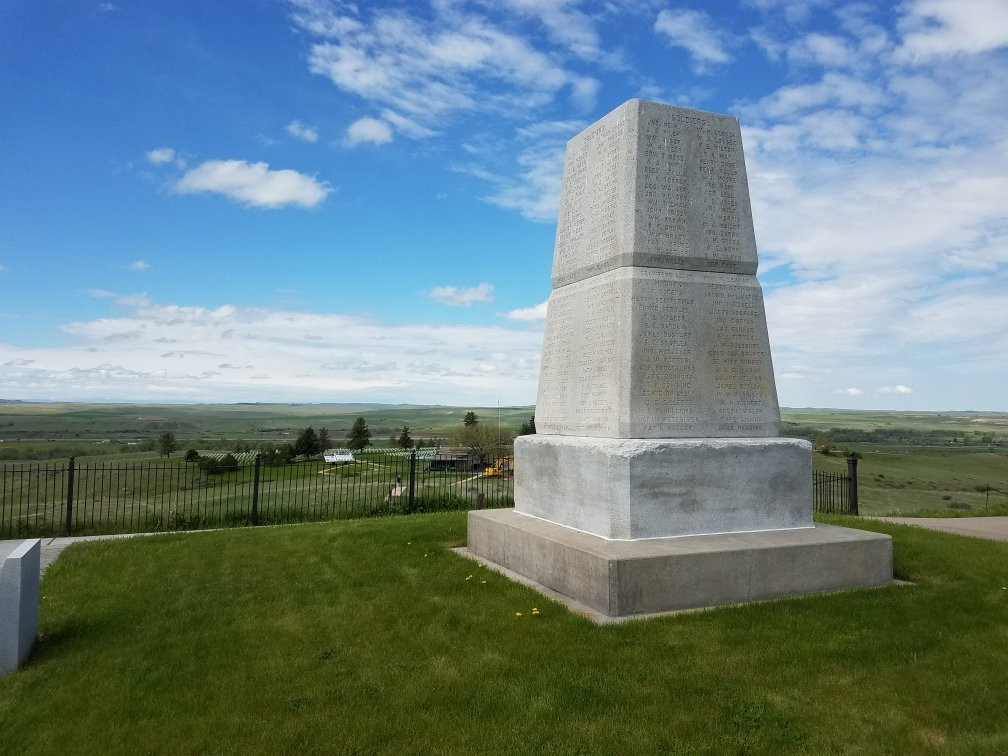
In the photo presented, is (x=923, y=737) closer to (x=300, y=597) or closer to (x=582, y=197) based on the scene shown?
(x=300, y=597)

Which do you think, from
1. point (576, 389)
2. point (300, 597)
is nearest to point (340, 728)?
point (300, 597)

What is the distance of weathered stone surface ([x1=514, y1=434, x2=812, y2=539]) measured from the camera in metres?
5.70

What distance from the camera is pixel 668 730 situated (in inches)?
129

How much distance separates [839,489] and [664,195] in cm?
1098

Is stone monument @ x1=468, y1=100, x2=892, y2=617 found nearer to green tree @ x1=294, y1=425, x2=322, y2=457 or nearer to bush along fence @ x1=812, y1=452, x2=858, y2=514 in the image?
bush along fence @ x1=812, y1=452, x2=858, y2=514

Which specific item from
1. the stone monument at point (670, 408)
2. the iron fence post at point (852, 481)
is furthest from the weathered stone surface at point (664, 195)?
the iron fence post at point (852, 481)

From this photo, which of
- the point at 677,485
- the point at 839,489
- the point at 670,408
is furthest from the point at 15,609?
the point at 839,489

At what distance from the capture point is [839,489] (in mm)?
14578

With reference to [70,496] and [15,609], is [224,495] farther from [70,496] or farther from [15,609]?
[15,609]

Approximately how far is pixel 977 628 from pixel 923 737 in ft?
7.37

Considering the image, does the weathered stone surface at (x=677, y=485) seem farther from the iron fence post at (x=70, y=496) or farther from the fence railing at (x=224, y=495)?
the iron fence post at (x=70, y=496)

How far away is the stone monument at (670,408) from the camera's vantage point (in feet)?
18.5

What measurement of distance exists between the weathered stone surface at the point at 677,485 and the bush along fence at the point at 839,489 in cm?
845

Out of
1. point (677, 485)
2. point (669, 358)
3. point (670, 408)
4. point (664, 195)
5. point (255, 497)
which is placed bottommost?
point (255, 497)
